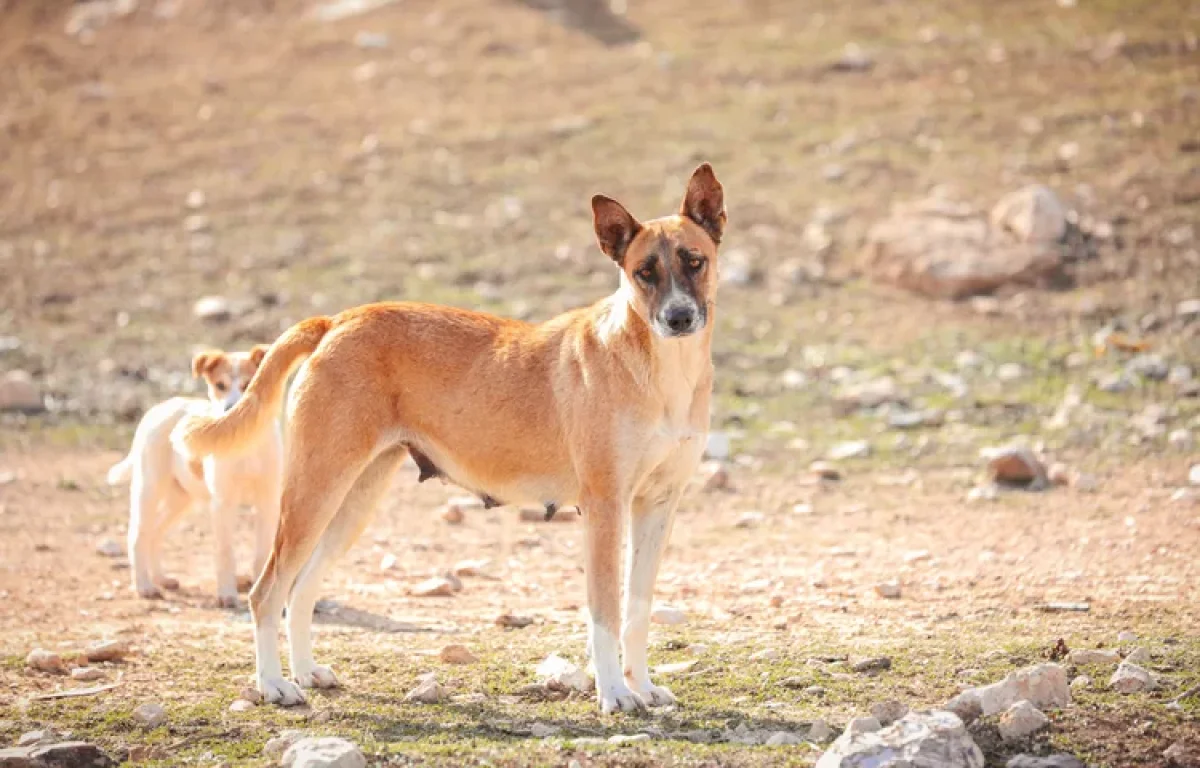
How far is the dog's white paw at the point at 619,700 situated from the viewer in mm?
6152

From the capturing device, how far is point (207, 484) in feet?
29.8

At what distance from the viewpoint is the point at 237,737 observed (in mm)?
6004

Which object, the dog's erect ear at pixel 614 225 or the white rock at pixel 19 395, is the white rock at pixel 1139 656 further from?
the white rock at pixel 19 395

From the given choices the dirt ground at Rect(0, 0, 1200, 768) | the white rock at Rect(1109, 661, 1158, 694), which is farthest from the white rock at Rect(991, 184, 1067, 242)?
the white rock at Rect(1109, 661, 1158, 694)

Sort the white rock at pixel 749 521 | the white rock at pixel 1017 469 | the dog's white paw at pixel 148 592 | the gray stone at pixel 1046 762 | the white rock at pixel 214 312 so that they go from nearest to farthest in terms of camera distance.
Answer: the gray stone at pixel 1046 762, the dog's white paw at pixel 148 592, the white rock at pixel 749 521, the white rock at pixel 1017 469, the white rock at pixel 214 312

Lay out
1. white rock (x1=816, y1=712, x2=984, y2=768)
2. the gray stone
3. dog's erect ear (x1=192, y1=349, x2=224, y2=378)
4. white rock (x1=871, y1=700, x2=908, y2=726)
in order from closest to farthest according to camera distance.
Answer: white rock (x1=816, y1=712, x2=984, y2=768), the gray stone, white rock (x1=871, y1=700, x2=908, y2=726), dog's erect ear (x1=192, y1=349, x2=224, y2=378)

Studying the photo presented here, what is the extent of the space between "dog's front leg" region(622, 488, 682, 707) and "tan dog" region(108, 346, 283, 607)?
308 centimetres

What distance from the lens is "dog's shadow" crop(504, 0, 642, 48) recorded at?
67.6ft

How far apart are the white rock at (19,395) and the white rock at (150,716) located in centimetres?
783

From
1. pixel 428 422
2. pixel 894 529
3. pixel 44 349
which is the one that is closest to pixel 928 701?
pixel 428 422

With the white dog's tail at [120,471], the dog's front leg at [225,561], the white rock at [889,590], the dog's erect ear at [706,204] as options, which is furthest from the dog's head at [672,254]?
the white dog's tail at [120,471]

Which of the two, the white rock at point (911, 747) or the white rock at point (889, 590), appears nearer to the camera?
the white rock at point (911, 747)

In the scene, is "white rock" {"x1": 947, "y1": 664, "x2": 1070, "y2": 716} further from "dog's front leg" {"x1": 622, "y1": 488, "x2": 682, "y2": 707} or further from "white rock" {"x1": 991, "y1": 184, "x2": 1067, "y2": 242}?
"white rock" {"x1": 991, "y1": 184, "x2": 1067, "y2": 242}

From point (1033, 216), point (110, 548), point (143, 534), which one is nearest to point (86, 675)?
point (143, 534)
